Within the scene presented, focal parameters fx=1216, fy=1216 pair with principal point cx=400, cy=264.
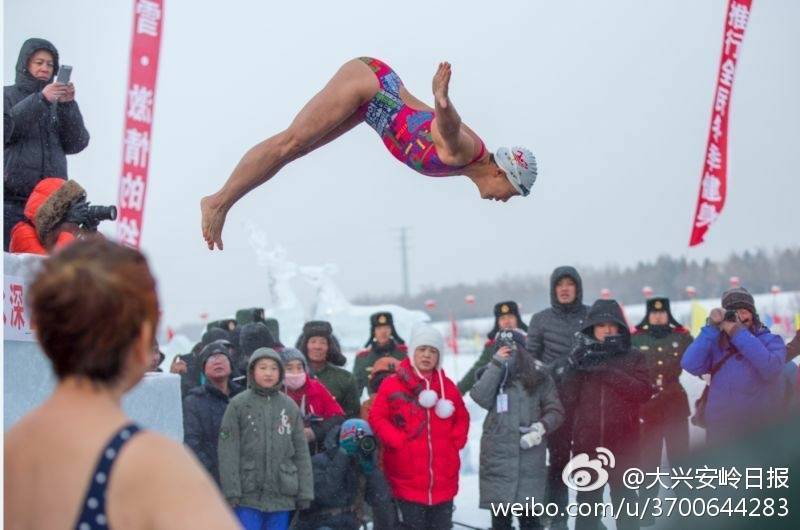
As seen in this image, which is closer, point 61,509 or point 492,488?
point 61,509

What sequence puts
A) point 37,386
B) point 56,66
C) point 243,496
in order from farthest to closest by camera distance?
1. point 243,496
2. point 56,66
3. point 37,386

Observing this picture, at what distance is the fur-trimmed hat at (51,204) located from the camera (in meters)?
3.17

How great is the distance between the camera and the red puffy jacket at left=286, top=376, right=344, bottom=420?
14.7ft

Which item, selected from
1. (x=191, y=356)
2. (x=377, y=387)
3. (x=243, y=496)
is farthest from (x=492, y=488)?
(x=191, y=356)

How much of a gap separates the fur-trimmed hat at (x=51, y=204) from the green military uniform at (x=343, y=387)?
1.74 metres

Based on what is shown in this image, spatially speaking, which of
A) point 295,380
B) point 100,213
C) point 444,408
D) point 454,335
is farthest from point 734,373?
point 454,335

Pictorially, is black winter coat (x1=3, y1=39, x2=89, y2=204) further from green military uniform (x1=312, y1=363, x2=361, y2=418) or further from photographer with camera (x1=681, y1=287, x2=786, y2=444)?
photographer with camera (x1=681, y1=287, x2=786, y2=444)

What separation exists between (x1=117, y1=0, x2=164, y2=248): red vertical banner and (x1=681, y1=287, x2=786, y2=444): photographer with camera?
2.40 m

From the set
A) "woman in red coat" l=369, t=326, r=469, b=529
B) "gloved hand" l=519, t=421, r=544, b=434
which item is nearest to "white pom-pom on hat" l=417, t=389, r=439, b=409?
"woman in red coat" l=369, t=326, r=469, b=529

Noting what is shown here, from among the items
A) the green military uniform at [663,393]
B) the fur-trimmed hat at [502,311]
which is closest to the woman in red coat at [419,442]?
the fur-trimmed hat at [502,311]

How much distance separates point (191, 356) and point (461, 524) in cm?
126

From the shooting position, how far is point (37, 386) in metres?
3.02

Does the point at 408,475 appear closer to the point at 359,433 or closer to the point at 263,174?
the point at 359,433

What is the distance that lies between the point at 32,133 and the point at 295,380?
1.39m
